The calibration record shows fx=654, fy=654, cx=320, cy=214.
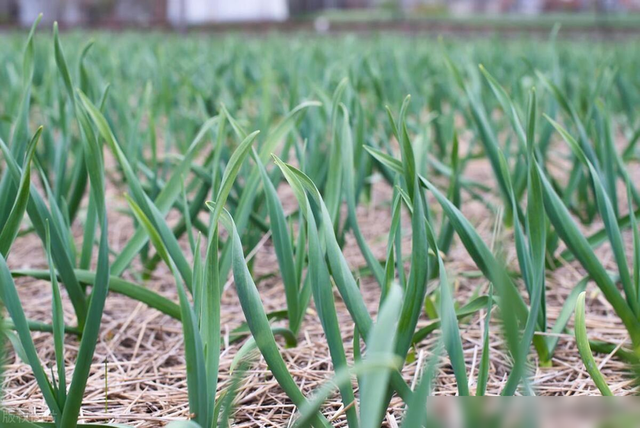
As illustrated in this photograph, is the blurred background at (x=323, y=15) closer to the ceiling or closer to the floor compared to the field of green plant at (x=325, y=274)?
closer to the ceiling

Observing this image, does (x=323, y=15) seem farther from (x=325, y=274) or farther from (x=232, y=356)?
(x=325, y=274)

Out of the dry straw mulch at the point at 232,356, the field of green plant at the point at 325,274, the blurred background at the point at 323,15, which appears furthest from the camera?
the blurred background at the point at 323,15

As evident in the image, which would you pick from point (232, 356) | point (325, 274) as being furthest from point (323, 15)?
point (325, 274)

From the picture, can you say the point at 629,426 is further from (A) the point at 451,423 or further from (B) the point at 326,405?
(B) the point at 326,405

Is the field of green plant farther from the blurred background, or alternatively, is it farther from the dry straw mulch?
the blurred background

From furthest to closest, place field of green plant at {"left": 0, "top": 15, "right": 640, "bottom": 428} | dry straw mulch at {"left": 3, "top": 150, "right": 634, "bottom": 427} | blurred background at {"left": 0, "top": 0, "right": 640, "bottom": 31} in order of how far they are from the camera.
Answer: blurred background at {"left": 0, "top": 0, "right": 640, "bottom": 31}, dry straw mulch at {"left": 3, "top": 150, "right": 634, "bottom": 427}, field of green plant at {"left": 0, "top": 15, "right": 640, "bottom": 428}

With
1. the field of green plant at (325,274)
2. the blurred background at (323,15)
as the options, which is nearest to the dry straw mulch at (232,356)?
the field of green plant at (325,274)

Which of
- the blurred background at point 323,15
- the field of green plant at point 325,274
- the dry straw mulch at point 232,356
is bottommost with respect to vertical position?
the dry straw mulch at point 232,356

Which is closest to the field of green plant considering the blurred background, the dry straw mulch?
the dry straw mulch

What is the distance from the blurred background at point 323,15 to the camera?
34.4 ft

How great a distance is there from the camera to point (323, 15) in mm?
16031

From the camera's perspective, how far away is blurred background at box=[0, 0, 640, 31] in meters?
10.5

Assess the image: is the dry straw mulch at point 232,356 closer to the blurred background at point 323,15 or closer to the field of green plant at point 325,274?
the field of green plant at point 325,274

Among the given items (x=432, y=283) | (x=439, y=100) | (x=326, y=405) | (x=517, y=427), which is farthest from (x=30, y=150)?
(x=439, y=100)
